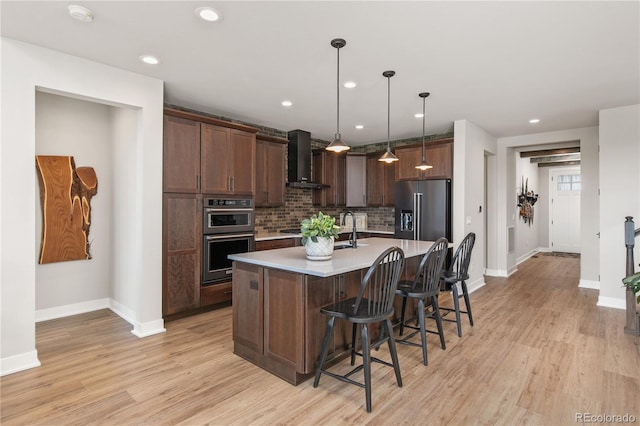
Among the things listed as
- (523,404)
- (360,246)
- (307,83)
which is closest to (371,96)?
(307,83)

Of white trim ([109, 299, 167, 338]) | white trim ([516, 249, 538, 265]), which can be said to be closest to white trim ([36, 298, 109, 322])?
white trim ([109, 299, 167, 338])

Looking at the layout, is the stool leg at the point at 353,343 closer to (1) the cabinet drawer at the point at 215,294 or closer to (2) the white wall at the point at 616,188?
(1) the cabinet drawer at the point at 215,294

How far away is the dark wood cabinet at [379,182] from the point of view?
6.41m

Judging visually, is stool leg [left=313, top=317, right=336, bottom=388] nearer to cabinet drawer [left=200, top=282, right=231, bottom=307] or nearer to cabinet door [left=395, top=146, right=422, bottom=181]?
cabinet drawer [left=200, top=282, right=231, bottom=307]

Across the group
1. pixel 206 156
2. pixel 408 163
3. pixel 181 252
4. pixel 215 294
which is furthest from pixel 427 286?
pixel 408 163

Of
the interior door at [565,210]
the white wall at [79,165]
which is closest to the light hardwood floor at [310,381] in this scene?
the white wall at [79,165]

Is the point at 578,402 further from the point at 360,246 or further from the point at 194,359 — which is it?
the point at 194,359

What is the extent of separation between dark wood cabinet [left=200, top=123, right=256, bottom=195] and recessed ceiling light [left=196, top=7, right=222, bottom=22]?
185cm

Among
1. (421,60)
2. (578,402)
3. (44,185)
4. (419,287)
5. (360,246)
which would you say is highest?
(421,60)

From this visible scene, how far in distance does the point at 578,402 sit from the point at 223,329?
311 cm

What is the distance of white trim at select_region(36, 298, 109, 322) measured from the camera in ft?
12.7

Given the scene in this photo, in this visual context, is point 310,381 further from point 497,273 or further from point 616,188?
point 497,273

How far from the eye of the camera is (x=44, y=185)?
383cm

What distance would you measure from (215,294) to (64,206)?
6.74ft
